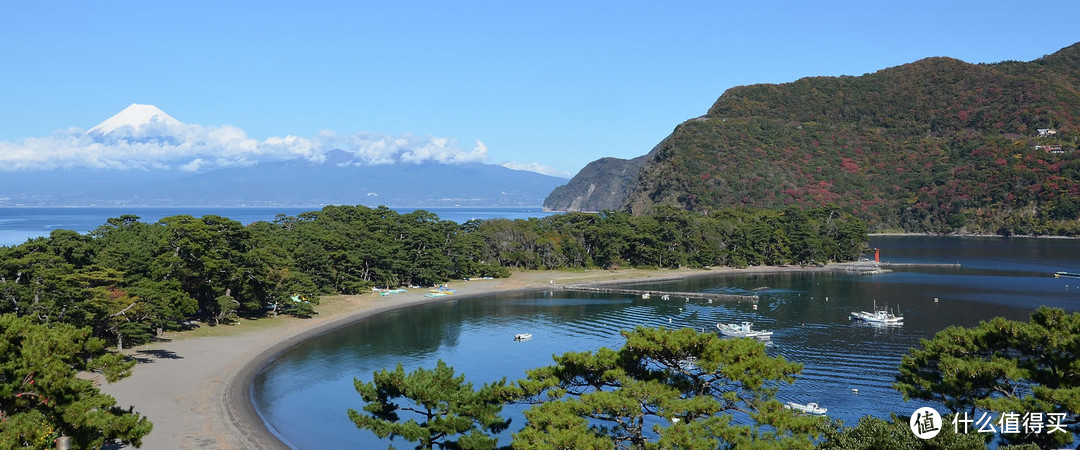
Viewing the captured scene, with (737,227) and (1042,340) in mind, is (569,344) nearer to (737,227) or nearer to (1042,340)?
(1042,340)

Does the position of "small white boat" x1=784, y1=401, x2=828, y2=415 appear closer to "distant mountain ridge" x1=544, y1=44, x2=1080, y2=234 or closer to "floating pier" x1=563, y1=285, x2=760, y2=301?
"floating pier" x1=563, y1=285, x2=760, y2=301

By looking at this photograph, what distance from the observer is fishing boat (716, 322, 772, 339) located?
52.2 m

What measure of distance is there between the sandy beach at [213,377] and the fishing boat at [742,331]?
96.4 ft

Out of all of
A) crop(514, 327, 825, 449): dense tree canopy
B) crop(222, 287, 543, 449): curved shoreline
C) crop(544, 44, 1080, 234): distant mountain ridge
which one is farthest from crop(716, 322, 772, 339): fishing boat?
crop(544, 44, 1080, 234): distant mountain ridge

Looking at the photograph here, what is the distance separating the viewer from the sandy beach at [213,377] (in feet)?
99.8

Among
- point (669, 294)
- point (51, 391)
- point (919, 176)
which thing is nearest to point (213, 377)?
point (51, 391)

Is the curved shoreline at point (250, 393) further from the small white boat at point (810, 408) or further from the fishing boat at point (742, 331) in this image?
the fishing boat at point (742, 331)

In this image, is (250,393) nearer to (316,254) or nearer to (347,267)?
(316,254)

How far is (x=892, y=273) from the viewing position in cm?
9694

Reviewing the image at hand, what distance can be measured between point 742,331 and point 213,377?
114 feet

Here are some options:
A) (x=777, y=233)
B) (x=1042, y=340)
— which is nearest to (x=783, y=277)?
(x=777, y=233)

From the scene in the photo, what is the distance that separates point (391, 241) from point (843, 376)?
172 ft

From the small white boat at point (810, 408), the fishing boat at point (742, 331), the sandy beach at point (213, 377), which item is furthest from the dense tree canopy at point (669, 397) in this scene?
the fishing boat at point (742, 331)

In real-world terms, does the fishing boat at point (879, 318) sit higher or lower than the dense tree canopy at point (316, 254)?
lower
